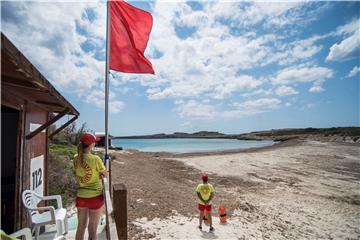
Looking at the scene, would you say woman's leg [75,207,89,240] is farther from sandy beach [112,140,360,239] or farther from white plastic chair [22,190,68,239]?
sandy beach [112,140,360,239]

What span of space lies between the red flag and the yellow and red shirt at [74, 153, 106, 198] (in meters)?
2.73

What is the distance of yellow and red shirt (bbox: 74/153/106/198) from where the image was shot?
12.8ft

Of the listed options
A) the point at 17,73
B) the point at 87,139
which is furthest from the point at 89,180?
the point at 17,73

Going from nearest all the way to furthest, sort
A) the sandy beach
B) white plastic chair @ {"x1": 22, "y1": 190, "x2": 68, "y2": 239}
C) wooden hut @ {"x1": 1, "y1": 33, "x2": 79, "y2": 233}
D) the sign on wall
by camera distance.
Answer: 1. wooden hut @ {"x1": 1, "y1": 33, "x2": 79, "y2": 233}
2. white plastic chair @ {"x1": 22, "y1": 190, "x2": 68, "y2": 239}
3. the sign on wall
4. the sandy beach

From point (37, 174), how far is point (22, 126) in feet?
4.77

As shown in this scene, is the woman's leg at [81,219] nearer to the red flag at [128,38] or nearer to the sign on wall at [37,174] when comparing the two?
the sign on wall at [37,174]

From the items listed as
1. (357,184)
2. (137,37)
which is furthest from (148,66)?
(357,184)

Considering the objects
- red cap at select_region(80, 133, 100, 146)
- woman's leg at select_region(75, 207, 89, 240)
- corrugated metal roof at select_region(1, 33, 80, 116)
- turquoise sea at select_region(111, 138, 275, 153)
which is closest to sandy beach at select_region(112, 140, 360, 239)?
woman's leg at select_region(75, 207, 89, 240)

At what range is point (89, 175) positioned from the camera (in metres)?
3.91

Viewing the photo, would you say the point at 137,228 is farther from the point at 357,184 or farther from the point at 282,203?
the point at 357,184

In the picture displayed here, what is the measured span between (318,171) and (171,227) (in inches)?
653

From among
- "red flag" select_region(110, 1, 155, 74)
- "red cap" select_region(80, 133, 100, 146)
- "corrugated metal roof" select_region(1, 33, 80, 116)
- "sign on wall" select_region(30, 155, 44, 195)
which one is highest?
"red flag" select_region(110, 1, 155, 74)

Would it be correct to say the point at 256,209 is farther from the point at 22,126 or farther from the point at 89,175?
the point at 22,126

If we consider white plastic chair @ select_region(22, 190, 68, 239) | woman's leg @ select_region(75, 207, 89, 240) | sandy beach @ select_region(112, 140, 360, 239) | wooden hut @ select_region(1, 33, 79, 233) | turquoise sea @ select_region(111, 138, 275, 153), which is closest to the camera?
wooden hut @ select_region(1, 33, 79, 233)
